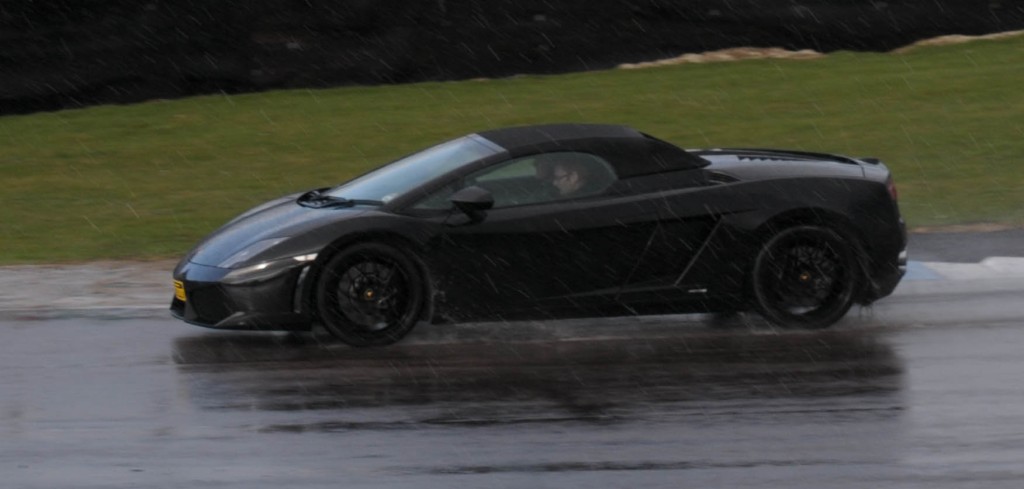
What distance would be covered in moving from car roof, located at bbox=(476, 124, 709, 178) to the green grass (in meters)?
4.41

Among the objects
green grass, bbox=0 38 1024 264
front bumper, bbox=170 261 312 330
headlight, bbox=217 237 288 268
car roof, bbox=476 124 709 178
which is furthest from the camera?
green grass, bbox=0 38 1024 264

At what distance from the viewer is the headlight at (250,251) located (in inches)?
361

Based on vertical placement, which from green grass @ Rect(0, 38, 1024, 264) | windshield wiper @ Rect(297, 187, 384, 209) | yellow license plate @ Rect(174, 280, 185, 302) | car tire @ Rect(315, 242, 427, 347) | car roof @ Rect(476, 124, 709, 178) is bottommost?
green grass @ Rect(0, 38, 1024, 264)

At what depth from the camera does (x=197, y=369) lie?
8.80 metres

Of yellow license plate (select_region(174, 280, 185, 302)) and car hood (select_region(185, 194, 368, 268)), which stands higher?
car hood (select_region(185, 194, 368, 268))

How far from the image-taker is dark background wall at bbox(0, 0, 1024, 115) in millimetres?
18812

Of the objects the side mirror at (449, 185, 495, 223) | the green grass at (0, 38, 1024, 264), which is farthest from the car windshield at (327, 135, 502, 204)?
the green grass at (0, 38, 1024, 264)

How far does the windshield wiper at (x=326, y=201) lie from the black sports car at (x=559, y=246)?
1.0 inches

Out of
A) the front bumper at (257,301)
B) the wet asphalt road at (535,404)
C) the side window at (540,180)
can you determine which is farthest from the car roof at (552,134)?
the front bumper at (257,301)

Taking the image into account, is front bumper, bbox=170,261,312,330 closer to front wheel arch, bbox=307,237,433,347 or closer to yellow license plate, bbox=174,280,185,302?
front wheel arch, bbox=307,237,433,347

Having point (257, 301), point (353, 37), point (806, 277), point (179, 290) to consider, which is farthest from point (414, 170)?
point (353, 37)

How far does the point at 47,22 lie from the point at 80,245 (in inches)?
252

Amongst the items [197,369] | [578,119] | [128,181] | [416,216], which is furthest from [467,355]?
[578,119]

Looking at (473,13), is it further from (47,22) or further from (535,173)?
(535,173)
